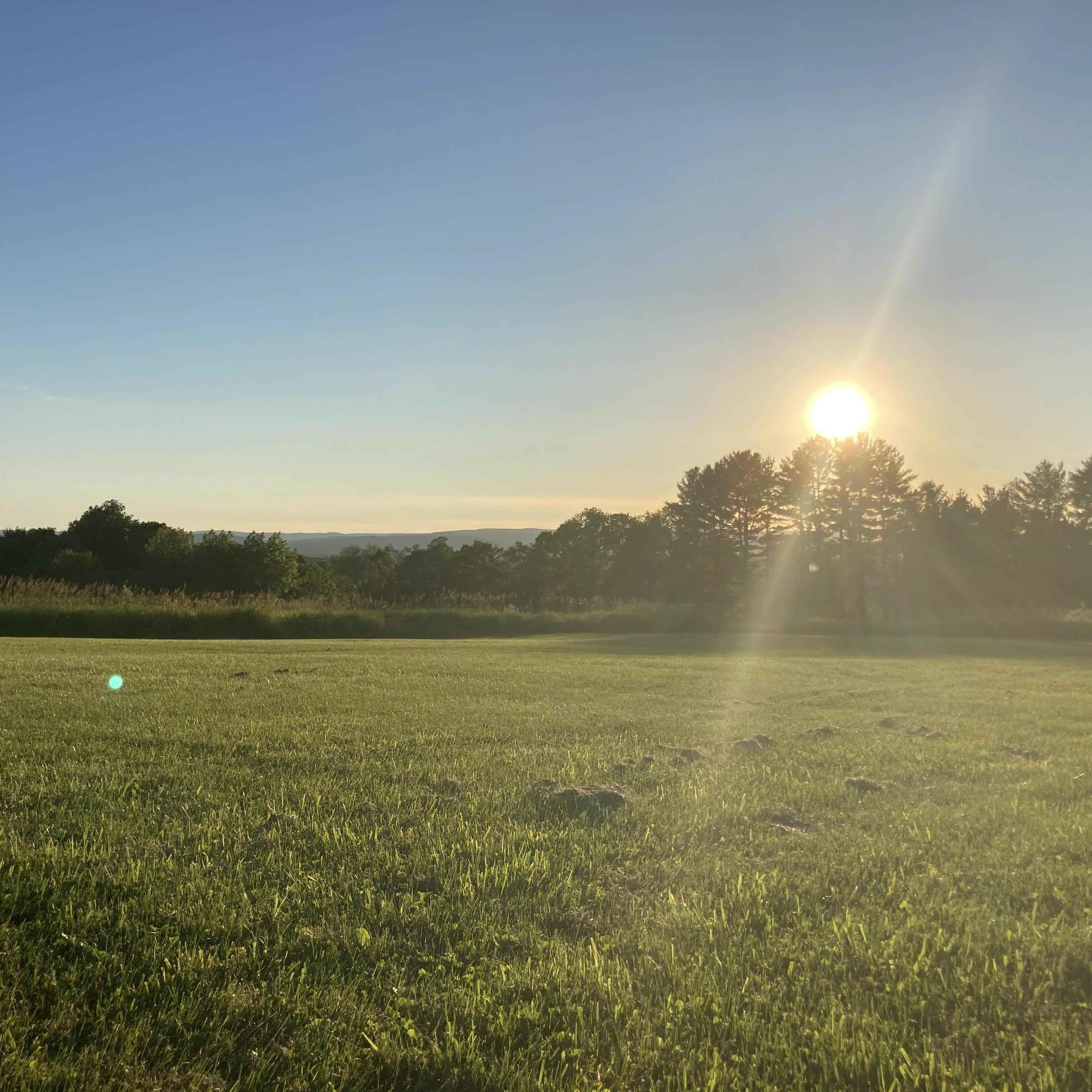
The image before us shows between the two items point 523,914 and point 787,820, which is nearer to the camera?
point 523,914

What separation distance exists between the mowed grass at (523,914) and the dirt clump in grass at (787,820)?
2.1 inches

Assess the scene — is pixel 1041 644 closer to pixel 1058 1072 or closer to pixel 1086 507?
pixel 1058 1072

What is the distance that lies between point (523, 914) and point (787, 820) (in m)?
1.97

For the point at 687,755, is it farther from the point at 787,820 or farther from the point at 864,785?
the point at 787,820

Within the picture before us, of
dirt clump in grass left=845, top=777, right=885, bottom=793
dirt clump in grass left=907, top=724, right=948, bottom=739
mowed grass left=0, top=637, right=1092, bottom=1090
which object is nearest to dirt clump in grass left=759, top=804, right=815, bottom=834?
mowed grass left=0, top=637, right=1092, bottom=1090

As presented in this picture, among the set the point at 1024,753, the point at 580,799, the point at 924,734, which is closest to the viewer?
the point at 580,799

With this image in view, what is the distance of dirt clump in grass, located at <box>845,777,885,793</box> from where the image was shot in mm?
5094

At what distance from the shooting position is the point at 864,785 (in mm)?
5160

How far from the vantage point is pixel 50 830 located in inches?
149

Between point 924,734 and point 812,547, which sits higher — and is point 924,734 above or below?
below

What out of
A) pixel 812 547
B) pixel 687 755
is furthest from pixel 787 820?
pixel 812 547

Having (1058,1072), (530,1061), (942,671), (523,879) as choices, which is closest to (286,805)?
(523,879)

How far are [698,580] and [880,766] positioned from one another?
163ft

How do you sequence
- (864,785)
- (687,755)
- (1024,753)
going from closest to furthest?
1. (864,785)
2. (687,755)
3. (1024,753)
